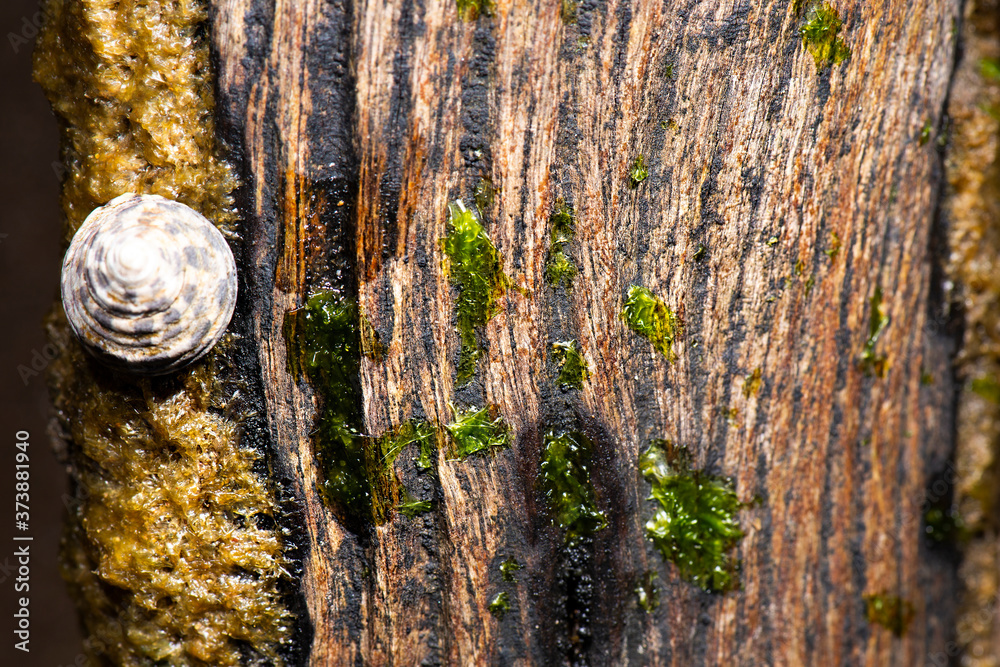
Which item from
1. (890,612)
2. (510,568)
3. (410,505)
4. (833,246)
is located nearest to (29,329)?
(410,505)

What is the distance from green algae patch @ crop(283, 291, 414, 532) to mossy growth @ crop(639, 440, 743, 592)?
0.61 m

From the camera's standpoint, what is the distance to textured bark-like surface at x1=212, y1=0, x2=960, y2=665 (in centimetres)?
158

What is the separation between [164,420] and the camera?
169 centimetres

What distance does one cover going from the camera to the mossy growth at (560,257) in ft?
Result: 5.42

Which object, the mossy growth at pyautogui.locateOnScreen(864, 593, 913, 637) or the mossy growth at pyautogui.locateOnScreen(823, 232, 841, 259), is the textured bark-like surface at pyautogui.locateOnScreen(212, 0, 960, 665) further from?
the mossy growth at pyautogui.locateOnScreen(864, 593, 913, 637)

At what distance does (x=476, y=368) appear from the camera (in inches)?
65.2

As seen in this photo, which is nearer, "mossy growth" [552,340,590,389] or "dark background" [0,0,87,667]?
"mossy growth" [552,340,590,389]

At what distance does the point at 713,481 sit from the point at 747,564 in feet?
0.79

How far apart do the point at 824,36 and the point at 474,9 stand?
0.85m

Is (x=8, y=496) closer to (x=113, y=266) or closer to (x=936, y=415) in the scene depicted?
(x=113, y=266)

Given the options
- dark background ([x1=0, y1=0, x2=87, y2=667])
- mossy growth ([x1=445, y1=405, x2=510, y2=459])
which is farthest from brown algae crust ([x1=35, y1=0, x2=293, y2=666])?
dark background ([x1=0, y1=0, x2=87, y2=667])

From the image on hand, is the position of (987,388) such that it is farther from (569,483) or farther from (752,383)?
(569,483)

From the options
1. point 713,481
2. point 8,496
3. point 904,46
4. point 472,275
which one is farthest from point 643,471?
point 8,496

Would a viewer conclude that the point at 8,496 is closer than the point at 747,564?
No
